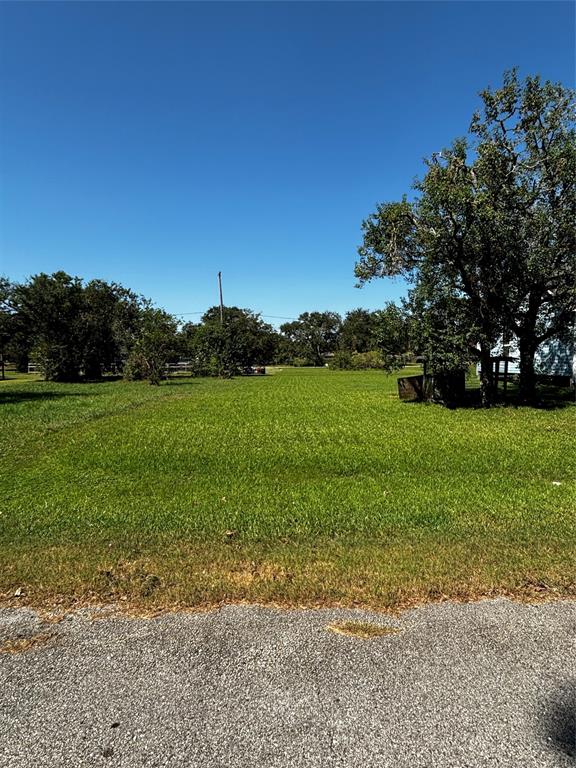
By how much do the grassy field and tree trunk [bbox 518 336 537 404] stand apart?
4.40 m

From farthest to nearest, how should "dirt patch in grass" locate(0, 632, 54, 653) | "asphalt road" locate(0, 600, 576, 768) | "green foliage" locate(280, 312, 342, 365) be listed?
1. "green foliage" locate(280, 312, 342, 365)
2. "dirt patch in grass" locate(0, 632, 54, 653)
3. "asphalt road" locate(0, 600, 576, 768)

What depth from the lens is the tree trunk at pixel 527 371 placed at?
13.8 m

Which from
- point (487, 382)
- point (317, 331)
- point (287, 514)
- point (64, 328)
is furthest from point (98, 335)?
point (317, 331)

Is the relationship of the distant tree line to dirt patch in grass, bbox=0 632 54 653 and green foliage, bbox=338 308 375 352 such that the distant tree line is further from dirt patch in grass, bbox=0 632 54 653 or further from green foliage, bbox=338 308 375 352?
green foliage, bbox=338 308 375 352

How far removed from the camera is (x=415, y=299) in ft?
43.4

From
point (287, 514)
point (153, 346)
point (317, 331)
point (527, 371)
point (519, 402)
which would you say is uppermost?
point (317, 331)

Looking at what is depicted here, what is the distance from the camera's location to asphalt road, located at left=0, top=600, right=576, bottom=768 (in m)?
1.74

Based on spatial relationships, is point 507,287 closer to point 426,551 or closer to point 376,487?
point 376,487

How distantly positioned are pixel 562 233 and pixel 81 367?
27.8 metres

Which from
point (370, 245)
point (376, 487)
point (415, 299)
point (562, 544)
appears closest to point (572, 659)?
point (562, 544)

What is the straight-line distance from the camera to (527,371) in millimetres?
13977

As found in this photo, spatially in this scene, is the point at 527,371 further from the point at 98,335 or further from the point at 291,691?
the point at 98,335

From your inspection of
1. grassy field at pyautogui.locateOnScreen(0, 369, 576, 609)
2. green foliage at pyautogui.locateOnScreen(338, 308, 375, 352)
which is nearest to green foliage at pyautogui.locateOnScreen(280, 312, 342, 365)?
green foliage at pyautogui.locateOnScreen(338, 308, 375, 352)

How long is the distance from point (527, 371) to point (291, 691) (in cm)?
1407
